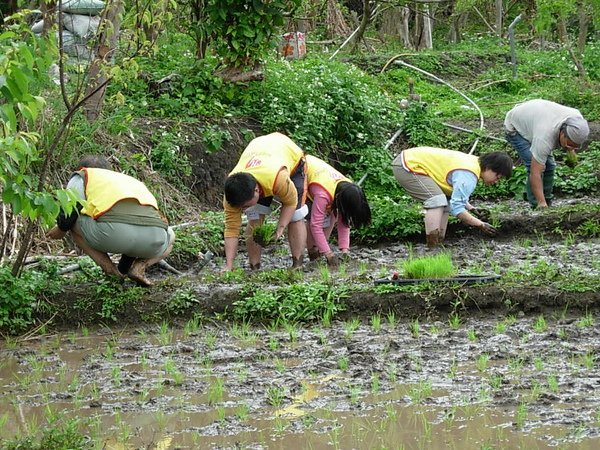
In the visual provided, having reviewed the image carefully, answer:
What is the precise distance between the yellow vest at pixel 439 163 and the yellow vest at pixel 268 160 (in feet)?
4.68

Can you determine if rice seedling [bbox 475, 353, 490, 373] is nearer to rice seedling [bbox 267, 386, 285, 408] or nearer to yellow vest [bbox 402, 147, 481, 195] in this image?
rice seedling [bbox 267, 386, 285, 408]

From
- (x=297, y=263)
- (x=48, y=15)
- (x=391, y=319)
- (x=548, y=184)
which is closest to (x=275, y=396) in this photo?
(x=391, y=319)

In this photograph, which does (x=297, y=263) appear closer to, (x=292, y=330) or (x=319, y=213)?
(x=319, y=213)

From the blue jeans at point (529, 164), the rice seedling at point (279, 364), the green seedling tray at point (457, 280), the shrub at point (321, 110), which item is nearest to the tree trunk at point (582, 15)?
the shrub at point (321, 110)

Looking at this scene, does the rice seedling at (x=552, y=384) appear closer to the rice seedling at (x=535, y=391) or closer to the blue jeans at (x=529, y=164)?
the rice seedling at (x=535, y=391)

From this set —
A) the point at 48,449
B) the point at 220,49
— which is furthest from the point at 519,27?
the point at 48,449

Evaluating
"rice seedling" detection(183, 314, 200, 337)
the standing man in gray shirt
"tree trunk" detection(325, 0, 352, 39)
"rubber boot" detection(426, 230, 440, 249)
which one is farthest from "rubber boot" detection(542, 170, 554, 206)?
"tree trunk" detection(325, 0, 352, 39)

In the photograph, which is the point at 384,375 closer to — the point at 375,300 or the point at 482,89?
the point at 375,300

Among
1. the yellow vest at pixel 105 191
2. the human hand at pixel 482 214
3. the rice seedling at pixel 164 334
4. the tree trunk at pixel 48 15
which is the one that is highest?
the tree trunk at pixel 48 15

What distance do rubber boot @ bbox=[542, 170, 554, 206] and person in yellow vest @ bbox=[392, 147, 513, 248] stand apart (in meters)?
1.36

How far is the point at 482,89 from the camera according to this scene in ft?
53.8

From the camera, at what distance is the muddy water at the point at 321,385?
4.92 m

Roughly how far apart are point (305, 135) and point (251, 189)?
429 cm

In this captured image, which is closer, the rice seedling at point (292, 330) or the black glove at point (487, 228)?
the rice seedling at point (292, 330)
